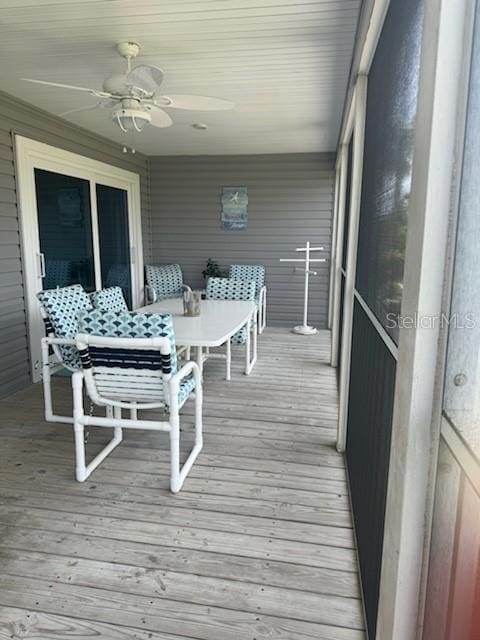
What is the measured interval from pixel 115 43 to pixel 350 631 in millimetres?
3369

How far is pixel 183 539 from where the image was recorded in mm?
1984

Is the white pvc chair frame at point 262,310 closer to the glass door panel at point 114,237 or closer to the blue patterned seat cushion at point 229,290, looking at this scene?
the blue patterned seat cushion at point 229,290

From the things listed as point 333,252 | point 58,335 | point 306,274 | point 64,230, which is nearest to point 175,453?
point 58,335

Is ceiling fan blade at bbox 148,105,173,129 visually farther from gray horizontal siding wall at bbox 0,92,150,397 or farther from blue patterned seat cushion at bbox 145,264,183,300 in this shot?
blue patterned seat cushion at bbox 145,264,183,300

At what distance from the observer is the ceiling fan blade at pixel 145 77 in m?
2.40

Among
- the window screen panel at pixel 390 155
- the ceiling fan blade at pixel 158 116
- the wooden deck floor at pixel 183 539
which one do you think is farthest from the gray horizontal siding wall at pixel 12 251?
the window screen panel at pixel 390 155

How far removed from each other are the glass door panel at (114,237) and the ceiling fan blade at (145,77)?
3.02m

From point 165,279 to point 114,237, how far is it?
1.00m

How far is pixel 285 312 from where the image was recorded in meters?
6.75

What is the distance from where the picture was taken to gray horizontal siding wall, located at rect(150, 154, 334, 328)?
6.39m

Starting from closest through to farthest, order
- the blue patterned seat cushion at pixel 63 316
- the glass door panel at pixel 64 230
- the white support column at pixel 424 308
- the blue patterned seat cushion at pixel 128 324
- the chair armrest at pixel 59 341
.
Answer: the white support column at pixel 424 308 → the blue patterned seat cushion at pixel 128 324 → the chair armrest at pixel 59 341 → the blue patterned seat cushion at pixel 63 316 → the glass door panel at pixel 64 230

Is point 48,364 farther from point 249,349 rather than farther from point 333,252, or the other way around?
point 333,252

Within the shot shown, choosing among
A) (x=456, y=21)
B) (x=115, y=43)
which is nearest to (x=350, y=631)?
(x=456, y=21)

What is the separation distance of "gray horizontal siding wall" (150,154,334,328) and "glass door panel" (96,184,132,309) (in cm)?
76
